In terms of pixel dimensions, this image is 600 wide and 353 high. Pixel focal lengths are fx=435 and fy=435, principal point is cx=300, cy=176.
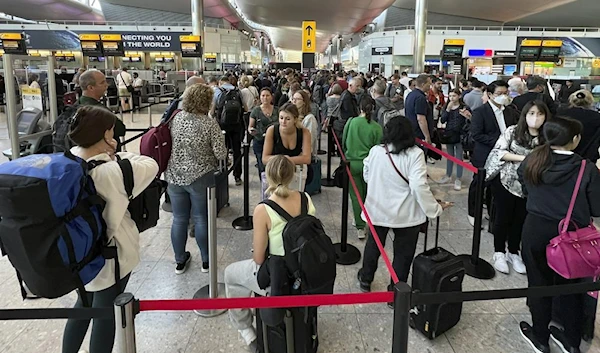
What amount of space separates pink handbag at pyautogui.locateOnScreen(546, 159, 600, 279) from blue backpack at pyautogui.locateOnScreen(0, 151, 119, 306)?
2.58 meters

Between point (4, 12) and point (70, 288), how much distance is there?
55.7 meters

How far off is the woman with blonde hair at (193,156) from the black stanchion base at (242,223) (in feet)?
4.14

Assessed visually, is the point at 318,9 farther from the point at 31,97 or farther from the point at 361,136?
the point at 361,136

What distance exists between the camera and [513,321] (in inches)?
130

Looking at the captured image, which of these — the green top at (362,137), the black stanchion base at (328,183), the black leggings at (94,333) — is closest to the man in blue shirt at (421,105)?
the black stanchion base at (328,183)

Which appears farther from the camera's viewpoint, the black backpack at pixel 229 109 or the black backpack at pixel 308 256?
the black backpack at pixel 229 109

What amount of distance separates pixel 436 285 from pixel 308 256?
129 centimetres

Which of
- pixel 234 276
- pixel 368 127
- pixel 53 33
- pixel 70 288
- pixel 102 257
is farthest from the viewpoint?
pixel 53 33

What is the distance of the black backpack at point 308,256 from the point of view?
2156 mm

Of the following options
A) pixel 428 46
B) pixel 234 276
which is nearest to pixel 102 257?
pixel 234 276

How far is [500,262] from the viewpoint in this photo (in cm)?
421

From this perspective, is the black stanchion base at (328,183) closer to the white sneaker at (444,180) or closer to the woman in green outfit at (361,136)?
the white sneaker at (444,180)

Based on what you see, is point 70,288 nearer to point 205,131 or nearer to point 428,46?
point 205,131

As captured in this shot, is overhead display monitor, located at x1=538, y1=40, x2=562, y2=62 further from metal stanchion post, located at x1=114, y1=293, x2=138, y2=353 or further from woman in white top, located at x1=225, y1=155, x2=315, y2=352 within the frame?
metal stanchion post, located at x1=114, y1=293, x2=138, y2=353
